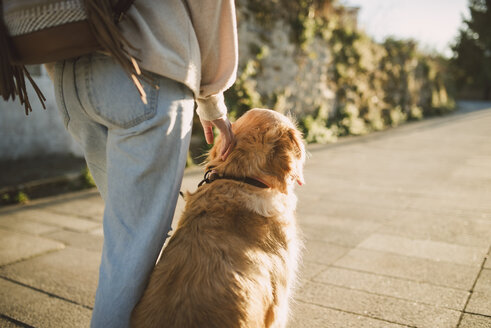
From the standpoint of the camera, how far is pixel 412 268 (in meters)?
3.13

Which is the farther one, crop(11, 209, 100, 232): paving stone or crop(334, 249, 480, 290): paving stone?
crop(11, 209, 100, 232): paving stone

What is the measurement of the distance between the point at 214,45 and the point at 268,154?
0.58 meters

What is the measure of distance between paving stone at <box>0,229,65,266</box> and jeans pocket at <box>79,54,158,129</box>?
2391mm

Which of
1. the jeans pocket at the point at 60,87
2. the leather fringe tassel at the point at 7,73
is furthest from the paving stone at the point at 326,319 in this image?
the leather fringe tassel at the point at 7,73

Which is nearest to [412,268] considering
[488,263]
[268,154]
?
[488,263]

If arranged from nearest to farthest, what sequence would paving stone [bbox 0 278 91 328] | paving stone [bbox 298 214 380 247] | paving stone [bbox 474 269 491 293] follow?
paving stone [bbox 0 278 91 328]
paving stone [bbox 474 269 491 293]
paving stone [bbox 298 214 380 247]

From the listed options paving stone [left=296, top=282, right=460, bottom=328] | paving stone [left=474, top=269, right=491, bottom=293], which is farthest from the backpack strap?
paving stone [left=474, top=269, right=491, bottom=293]

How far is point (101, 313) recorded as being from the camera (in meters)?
1.60

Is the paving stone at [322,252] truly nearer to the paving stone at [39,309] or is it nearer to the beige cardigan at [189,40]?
the paving stone at [39,309]

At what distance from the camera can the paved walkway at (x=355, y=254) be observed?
8.26ft

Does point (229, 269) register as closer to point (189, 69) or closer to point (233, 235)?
point (233, 235)

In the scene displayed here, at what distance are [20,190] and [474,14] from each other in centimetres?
3935

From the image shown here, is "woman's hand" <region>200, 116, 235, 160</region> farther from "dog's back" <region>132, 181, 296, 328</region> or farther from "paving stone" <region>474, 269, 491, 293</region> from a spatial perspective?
"paving stone" <region>474, 269, 491, 293</region>

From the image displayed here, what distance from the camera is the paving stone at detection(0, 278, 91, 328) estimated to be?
7.98 feet
